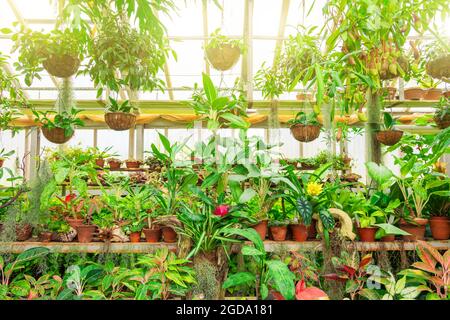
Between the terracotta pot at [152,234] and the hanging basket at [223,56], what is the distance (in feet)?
7.15

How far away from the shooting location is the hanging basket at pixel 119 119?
3199 millimetres

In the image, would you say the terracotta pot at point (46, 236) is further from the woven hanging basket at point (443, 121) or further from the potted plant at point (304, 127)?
the woven hanging basket at point (443, 121)

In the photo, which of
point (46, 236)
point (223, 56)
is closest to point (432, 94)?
point (223, 56)

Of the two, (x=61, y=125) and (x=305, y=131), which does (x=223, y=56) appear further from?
(x=61, y=125)

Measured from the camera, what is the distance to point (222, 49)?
143 inches

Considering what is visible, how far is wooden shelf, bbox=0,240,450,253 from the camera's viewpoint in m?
2.06

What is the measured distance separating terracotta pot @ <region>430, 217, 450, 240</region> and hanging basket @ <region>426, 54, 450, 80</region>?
1650 mm

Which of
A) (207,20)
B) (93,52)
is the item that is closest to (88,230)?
(93,52)

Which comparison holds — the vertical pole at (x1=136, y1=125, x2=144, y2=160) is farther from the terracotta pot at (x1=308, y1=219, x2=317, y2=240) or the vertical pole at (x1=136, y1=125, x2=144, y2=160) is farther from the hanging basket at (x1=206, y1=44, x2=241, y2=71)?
the terracotta pot at (x1=308, y1=219, x2=317, y2=240)

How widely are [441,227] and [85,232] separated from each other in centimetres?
213

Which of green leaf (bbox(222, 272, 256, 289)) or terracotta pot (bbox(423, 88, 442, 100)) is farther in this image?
terracotta pot (bbox(423, 88, 442, 100))

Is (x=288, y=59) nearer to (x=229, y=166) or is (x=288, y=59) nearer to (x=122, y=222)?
(x=229, y=166)

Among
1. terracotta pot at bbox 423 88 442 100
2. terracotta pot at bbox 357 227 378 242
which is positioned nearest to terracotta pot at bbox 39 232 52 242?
terracotta pot at bbox 357 227 378 242
